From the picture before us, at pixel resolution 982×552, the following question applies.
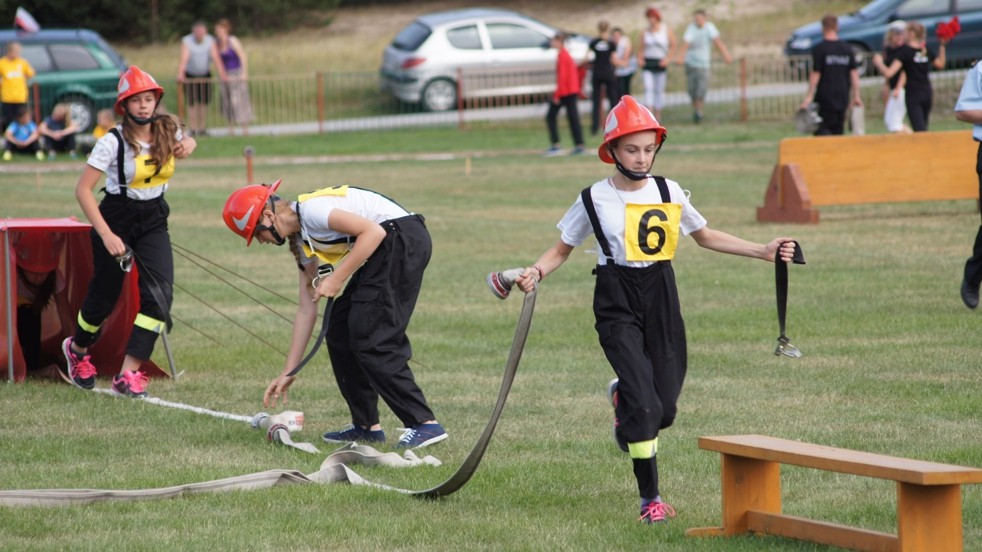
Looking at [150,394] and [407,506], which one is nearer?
[407,506]

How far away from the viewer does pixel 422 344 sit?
10570mm

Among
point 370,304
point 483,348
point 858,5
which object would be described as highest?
point 858,5

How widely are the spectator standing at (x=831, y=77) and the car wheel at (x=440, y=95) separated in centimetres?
1212

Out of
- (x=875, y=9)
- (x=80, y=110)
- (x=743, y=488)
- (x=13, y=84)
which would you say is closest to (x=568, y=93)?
(x=875, y=9)

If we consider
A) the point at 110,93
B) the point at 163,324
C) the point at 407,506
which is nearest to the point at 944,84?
the point at 110,93

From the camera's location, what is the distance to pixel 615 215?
5852 millimetres

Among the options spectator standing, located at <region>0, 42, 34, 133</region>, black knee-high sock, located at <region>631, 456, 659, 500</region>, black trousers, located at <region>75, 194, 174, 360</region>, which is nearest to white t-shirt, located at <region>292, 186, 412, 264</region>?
black trousers, located at <region>75, 194, 174, 360</region>

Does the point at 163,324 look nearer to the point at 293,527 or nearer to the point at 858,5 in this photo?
the point at 293,527

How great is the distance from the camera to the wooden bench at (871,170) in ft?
54.7

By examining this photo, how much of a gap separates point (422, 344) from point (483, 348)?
1.60 feet

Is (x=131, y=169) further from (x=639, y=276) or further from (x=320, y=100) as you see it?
(x=320, y=100)

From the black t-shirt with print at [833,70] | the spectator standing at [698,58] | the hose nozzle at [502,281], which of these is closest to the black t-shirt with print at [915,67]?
the black t-shirt with print at [833,70]

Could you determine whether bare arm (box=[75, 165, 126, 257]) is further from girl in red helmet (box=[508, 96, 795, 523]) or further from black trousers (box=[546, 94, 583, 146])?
black trousers (box=[546, 94, 583, 146])

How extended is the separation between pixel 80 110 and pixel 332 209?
2248 centimetres
